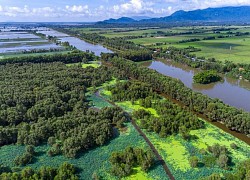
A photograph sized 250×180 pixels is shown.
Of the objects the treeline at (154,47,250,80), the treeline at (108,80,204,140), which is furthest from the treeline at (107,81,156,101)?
the treeline at (154,47,250,80)

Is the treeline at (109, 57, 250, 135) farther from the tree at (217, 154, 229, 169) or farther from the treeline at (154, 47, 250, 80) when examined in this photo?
the treeline at (154, 47, 250, 80)

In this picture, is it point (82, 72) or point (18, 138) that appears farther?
point (82, 72)

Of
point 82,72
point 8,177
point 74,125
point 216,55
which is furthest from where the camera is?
point 216,55

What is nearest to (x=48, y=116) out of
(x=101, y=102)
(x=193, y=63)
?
(x=101, y=102)

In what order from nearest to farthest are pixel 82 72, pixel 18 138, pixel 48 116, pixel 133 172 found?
pixel 133 172
pixel 18 138
pixel 48 116
pixel 82 72

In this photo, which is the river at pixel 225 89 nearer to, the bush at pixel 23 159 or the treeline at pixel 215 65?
the treeline at pixel 215 65

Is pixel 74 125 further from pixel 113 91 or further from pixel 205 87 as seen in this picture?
pixel 205 87

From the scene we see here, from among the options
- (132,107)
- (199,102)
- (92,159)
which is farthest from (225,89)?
(92,159)

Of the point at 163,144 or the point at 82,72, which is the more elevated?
the point at 82,72

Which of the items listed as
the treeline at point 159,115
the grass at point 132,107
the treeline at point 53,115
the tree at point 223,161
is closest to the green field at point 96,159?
the treeline at point 53,115
